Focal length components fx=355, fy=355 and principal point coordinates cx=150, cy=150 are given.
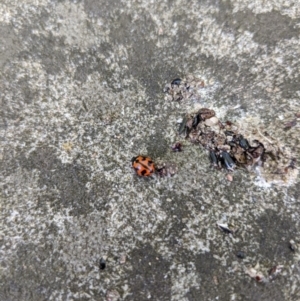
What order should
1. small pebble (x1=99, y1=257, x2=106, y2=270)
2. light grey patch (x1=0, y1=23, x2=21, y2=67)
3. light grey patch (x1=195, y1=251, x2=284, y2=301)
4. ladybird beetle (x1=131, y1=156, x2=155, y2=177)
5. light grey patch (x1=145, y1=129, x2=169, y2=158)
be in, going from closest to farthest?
1. light grey patch (x1=195, y1=251, x2=284, y2=301)
2. small pebble (x1=99, y1=257, x2=106, y2=270)
3. ladybird beetle (x1=131, y1=156, x2=155, y2=177)
4. light grey patch (x1=145, y1=129, x2=169, y2=158)
5. light grey patch (x1=0, y1=23, x2=21, y2=67)

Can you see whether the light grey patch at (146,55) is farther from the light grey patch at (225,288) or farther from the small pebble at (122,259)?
the light grey patch at (225,288)

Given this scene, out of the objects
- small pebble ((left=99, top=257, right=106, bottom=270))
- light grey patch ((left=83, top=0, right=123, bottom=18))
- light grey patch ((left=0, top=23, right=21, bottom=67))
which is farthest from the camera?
light grey patch ((left=83, top=0, right=123, bottom=18))

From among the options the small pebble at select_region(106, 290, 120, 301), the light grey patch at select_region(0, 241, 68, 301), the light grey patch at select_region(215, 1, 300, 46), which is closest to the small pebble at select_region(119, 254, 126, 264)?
the small pebble at select_region(106, 290, 120, 301)

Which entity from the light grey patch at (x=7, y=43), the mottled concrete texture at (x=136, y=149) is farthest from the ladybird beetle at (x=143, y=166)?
the light grey patch at (x=7, y=43)

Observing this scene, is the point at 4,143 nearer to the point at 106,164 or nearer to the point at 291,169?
the point at 106,164

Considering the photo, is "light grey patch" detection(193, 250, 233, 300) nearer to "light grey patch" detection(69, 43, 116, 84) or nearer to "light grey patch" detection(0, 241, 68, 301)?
"light grey patch" detection(0, 241, 68, 301)

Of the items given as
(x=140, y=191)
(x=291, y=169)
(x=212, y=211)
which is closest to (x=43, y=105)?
(x=140, y=191)

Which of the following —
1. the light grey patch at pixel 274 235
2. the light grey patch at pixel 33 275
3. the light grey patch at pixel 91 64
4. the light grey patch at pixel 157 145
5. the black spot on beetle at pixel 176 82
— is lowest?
the light grey patch at pixel 33 275
